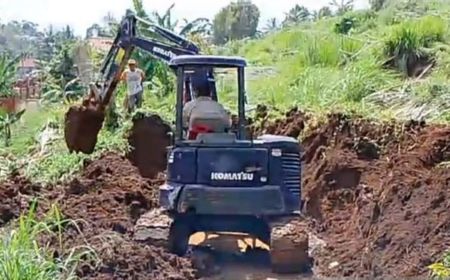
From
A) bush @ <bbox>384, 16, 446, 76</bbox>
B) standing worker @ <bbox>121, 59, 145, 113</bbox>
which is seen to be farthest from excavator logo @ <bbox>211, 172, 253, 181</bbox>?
standing worker @ <bbox>121, 59, 145, 113</bbox>

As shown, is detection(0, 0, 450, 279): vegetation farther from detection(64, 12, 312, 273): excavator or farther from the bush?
detection(64, 12, 312, 273): excavator

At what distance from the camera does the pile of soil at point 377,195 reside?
884 cm

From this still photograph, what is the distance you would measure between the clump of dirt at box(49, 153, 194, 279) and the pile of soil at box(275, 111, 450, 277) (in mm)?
1954

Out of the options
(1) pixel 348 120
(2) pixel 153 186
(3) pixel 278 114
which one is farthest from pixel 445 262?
(3) pixel 278 114

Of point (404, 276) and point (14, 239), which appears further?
point (404, 276)

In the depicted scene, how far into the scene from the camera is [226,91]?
21266 mm

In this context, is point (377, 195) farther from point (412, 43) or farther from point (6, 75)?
point (6, 75)

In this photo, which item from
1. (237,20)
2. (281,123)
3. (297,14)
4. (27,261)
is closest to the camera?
(27,261)

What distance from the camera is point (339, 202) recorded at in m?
12.0

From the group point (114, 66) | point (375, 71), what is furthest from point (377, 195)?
point (375, 71)

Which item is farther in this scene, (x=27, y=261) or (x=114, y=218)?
(x=114, y=218)

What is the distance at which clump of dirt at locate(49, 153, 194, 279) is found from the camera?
711 cm

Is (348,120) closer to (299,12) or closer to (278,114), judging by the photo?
(278,114)

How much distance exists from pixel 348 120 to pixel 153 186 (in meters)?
3.10
